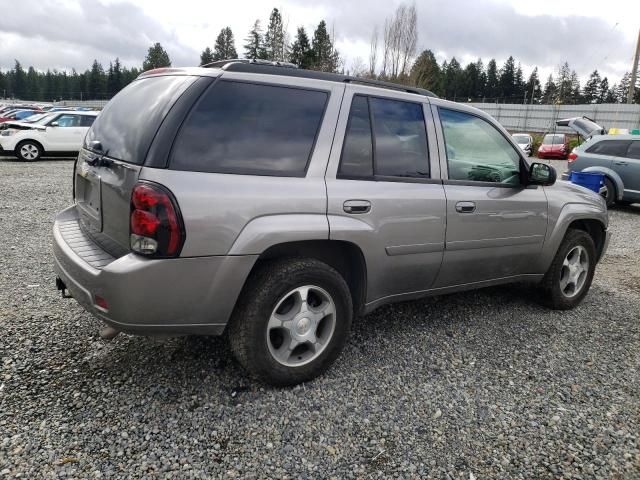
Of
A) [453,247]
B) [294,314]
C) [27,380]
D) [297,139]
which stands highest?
[297,139]

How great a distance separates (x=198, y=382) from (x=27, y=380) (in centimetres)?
96

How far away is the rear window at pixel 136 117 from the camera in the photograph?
2.46 meters

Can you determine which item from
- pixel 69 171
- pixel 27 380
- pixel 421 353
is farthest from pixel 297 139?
pixel 69 171

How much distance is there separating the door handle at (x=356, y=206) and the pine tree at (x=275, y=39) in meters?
53.1

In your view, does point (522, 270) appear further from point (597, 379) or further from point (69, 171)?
point (69, 171)

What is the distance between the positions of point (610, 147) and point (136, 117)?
11677 mm

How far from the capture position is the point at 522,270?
13.4ft

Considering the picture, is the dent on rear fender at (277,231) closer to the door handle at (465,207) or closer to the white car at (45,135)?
the door handle at (465,207)

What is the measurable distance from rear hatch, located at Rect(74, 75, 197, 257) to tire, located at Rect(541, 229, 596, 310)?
3465 millimetres

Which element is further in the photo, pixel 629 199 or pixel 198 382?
pixel 629 199

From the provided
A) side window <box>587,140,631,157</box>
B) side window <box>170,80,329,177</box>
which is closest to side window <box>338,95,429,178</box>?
side window <box>170,80,329,177</box>

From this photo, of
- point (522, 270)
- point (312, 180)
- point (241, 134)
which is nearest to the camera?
point (241, 134)

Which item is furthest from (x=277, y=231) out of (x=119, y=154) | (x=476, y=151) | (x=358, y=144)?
(x=476, y=151)

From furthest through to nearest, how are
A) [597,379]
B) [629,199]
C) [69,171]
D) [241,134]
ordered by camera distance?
[69,171], [629,199], [597,379], [241,134]
